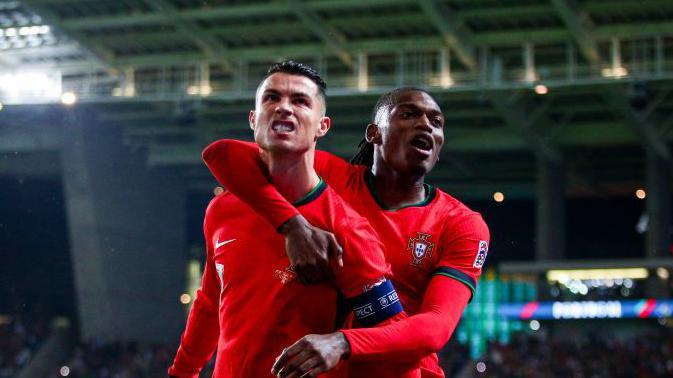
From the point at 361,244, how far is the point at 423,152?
0.63 m

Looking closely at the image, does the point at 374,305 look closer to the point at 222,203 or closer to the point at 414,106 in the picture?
the point at 222,203

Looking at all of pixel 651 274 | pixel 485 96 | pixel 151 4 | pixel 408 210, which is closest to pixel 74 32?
pixel 151 4

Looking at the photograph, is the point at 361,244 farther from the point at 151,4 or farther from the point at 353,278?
the point at 151,4

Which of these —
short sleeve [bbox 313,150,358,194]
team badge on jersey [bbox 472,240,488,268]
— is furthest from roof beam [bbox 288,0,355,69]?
team badge on jersey [bbox 472,240,488,268]

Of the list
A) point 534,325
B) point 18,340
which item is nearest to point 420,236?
point 18,340

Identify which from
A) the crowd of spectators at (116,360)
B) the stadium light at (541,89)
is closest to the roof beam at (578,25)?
the stadium light at (541,89)

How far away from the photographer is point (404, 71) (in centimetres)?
1883

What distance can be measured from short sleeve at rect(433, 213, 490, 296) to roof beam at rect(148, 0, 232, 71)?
15342 millimetres

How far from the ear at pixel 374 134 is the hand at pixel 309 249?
0.83m

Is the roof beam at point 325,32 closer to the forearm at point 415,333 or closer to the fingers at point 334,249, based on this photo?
the forearm at point 415,333

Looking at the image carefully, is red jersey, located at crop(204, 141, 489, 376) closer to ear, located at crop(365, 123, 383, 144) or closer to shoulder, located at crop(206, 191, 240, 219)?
ear, located at crop(365, 123, 383, 144)

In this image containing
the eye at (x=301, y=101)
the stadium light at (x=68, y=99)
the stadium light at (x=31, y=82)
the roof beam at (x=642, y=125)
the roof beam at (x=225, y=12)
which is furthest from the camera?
A: the stadium light at (x=31, y=82)

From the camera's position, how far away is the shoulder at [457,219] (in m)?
3.22

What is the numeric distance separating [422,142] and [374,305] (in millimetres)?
742
